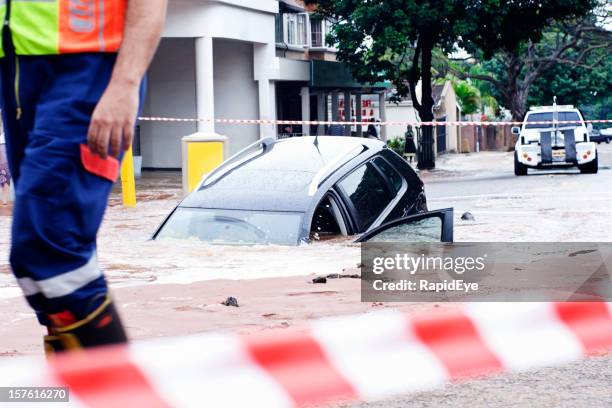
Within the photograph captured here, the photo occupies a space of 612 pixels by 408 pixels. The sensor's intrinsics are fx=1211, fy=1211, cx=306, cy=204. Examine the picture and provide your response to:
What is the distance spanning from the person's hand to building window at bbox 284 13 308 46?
121 feet

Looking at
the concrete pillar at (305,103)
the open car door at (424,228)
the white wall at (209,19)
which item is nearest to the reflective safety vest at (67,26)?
the open car door at (424,228)

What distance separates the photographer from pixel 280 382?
8.83ft

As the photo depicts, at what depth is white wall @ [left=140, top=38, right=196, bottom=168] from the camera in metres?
33.8

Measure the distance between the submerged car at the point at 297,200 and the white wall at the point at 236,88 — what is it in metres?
23.6

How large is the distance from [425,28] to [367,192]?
78.4 ft

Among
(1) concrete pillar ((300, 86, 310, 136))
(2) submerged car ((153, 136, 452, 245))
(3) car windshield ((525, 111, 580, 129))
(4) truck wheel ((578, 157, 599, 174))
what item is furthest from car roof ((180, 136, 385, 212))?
(1) concrete pillar ((300, 86, 310, 136))

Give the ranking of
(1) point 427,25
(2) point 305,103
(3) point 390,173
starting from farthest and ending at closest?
(2) point 305,103 → (1) point 427,25 → (3) point 390,173

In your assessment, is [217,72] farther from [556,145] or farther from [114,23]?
[114,23]

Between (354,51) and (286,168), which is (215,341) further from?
(354,51)

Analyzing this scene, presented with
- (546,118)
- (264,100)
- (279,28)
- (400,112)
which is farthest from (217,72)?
(400,112)

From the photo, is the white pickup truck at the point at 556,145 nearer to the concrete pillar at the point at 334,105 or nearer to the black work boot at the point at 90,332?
the concrete pillar at the point at 334,105

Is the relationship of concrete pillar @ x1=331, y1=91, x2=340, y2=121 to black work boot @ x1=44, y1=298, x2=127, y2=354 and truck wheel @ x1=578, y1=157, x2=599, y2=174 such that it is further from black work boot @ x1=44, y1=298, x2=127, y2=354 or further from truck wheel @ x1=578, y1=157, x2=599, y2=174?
black work boot @ x1=44, y1=298, x2=127, y2=354

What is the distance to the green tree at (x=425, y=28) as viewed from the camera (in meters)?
32.8

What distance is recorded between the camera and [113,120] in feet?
9.37
